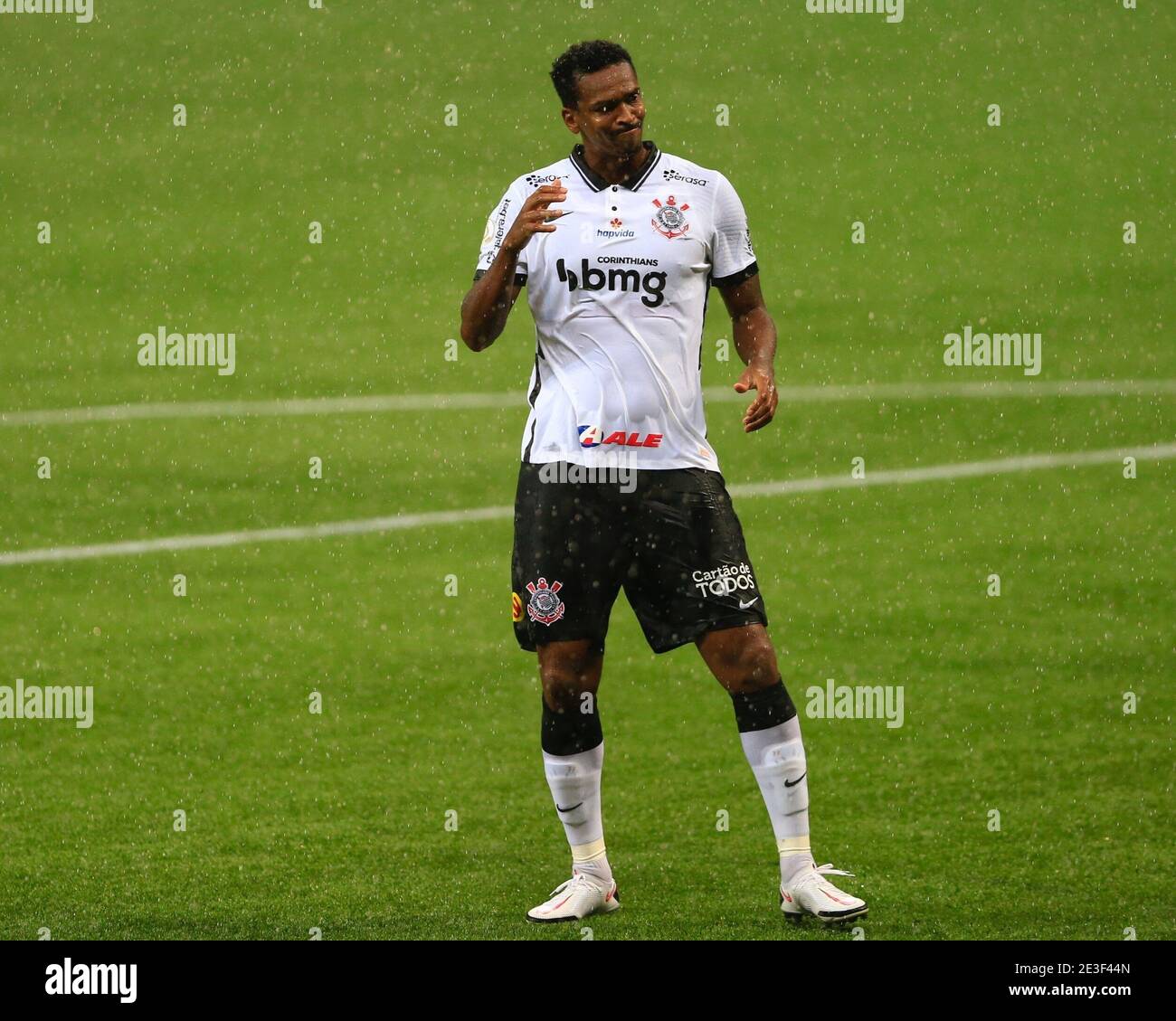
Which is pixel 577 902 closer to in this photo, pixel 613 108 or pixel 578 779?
pixel 578 779

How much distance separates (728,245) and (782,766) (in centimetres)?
168

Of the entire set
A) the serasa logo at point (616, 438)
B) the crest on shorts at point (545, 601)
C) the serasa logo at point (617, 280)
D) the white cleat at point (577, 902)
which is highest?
the serasa logo at point (617, 280)

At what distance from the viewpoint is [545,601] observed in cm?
618

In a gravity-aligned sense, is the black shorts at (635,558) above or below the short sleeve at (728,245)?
below

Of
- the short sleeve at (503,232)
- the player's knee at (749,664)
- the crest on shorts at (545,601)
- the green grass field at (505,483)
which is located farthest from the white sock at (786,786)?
the short sleeve at (503,232)

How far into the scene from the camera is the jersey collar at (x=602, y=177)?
631 cm

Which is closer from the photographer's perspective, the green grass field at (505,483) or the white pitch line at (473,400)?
the green grass field at (505,483)

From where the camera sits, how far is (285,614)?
36.1 ft

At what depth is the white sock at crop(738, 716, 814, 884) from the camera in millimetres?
6137
